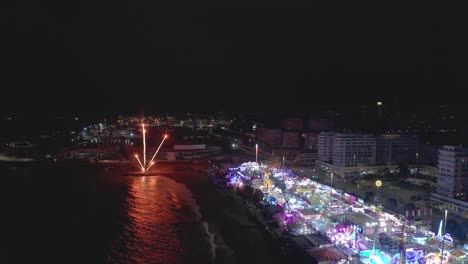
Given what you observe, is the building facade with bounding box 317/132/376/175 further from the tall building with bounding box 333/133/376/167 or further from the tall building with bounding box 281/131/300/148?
the tall building with bounding box 281/131/300/148

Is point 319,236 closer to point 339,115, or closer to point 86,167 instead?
point 86,167

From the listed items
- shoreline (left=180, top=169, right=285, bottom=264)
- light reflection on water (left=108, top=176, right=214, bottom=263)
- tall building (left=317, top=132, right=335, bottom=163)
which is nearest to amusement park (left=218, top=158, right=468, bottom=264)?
shoreline (left=180, top=169, right=285, bottom=264)

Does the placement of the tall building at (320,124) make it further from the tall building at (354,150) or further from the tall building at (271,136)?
the tall building at (354,150)

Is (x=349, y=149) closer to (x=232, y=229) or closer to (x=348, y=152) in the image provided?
(x=348, y=152)

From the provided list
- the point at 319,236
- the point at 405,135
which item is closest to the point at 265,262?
the point at 319,236

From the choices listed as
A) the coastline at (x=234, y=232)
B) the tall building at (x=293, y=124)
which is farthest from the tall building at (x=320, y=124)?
the coastline at (x=234, y=232)
